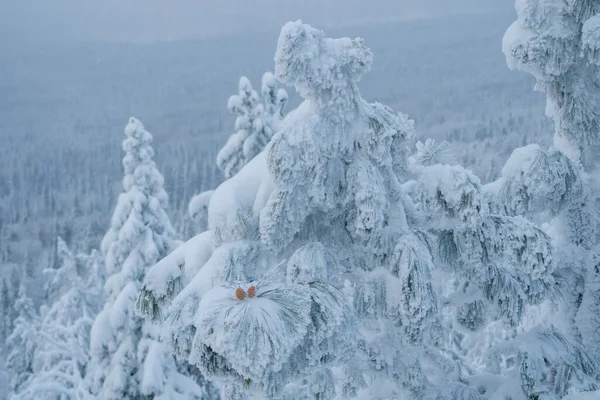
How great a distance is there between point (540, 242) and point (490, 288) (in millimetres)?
740

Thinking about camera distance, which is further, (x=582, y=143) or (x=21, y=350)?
(x=21, y=350)

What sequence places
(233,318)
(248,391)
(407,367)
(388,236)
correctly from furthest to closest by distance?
(407,367) → (388,236) → (248,391) → (233,318)

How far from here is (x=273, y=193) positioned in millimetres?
4820

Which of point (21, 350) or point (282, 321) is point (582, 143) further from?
point (21, 350)

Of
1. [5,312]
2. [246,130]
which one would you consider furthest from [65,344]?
[5,312]

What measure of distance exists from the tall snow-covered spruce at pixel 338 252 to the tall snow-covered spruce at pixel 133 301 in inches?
447

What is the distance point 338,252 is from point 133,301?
39.6 ft

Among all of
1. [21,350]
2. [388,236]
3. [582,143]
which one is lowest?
[21,350]

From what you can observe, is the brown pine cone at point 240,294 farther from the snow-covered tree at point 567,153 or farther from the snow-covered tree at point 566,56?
the snow-covered tree at point 566,56

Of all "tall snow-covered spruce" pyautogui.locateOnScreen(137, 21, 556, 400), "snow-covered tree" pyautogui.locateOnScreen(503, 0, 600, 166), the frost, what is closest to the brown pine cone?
"tall snow-covered spruce" pyautogui.locateOnScreen(137, 21, 556, 400)

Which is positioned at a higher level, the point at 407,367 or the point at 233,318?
the point at 233,318

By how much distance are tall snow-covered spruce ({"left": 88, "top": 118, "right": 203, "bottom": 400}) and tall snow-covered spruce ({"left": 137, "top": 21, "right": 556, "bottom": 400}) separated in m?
11.3

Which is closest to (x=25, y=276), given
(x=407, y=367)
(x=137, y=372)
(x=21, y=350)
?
(x=21, y=350)

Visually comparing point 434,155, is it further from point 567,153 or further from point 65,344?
point 65,344
